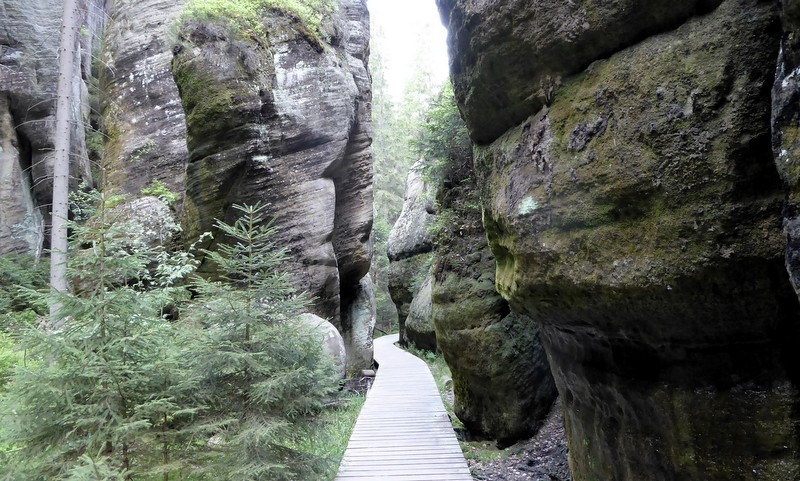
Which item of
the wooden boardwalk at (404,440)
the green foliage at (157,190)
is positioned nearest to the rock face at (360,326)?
the wooden boardwalk at (404,440)

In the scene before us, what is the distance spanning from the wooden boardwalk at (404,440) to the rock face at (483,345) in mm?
782

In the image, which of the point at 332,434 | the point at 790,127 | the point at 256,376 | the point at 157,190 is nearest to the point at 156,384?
the point at 256,376

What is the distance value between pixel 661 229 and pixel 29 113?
1936cm

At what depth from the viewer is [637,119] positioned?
112 inches

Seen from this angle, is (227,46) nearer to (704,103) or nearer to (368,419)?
(368,419)

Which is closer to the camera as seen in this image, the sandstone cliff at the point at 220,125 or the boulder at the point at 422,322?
the sandstone cliff at the point at 220,125

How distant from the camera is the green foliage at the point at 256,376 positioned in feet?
14.5

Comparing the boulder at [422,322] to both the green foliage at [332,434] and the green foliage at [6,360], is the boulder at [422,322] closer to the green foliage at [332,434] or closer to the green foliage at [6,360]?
the green foliage at [332,434]

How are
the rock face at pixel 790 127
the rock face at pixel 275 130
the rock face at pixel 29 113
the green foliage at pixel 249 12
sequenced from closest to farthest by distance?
the rock face at pixel 790 127 < the rock face at pixel 275 130 < the green foliage at pixel 249 12 < the rock face at pixel 29 113

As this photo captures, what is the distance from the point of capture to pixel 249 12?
1192 centimetres

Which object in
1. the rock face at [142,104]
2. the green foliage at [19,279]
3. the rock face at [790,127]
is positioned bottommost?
the rock face at [790,127]

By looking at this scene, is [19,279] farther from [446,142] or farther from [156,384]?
[446,142]

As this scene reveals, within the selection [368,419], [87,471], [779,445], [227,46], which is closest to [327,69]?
[227,46]

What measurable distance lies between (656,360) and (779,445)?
0.80 m
